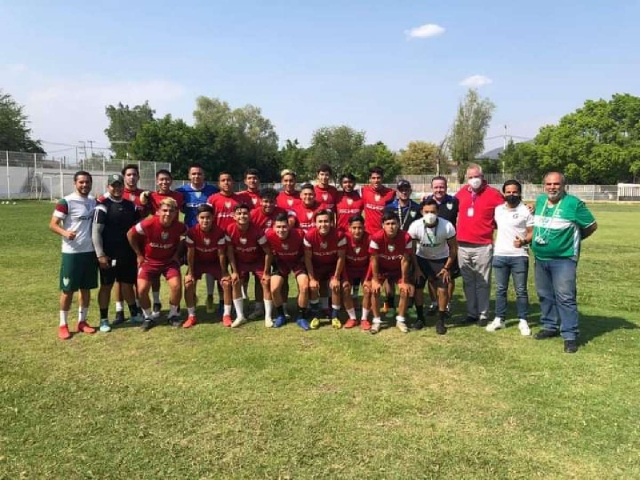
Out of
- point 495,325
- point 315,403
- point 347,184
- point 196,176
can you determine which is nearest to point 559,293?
point 495,325

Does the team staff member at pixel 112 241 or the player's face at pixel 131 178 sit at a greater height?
the player's face at pixel 131 178

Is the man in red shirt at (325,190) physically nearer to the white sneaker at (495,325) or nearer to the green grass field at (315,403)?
the green grass field at (315,403)

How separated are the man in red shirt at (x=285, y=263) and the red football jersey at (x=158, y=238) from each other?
1263 mm

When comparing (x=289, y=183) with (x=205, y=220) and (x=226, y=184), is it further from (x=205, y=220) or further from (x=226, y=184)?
(x=205, y=220)

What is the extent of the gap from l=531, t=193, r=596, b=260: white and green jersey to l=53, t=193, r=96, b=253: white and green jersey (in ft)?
18.7

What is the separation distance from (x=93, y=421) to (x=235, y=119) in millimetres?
71602

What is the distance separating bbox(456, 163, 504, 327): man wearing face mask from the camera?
650 centimetres

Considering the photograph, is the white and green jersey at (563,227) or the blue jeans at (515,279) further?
the blue jeans at (515,279)

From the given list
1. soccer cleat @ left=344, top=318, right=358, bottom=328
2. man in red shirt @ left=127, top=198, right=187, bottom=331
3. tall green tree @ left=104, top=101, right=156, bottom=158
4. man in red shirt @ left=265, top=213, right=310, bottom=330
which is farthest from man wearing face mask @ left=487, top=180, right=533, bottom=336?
tall green tree @ left=104, top=101, right=156, bottom=158

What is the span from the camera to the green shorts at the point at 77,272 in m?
6.12

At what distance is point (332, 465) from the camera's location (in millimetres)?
3232

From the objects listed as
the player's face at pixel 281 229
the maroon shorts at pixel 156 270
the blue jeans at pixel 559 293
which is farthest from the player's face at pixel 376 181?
the maroon shorts at pixel 156 270

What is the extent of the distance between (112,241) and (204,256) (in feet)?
4.00

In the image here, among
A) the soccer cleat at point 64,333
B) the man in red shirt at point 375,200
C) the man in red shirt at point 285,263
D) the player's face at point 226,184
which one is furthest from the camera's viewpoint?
the man in red shirt at point 375,200
